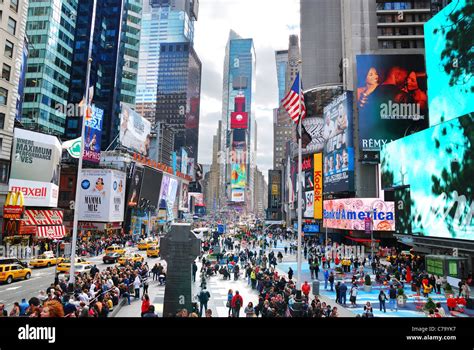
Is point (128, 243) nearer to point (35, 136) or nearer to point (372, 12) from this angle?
point (35, 136)

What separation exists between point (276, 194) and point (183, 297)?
135374mm

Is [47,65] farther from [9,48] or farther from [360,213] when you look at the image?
[360,213]

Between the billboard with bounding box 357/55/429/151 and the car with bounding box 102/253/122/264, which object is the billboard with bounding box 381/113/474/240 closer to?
the billboard with bounding box 357/55/429/151

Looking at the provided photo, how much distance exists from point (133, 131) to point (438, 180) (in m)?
59.3

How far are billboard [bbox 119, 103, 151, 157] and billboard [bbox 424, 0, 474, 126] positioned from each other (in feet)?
174

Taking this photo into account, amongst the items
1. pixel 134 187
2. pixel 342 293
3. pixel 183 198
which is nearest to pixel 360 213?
pixel 342 293

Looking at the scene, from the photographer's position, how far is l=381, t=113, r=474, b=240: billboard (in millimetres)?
25266

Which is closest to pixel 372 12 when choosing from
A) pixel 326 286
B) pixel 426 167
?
pixel 426 167

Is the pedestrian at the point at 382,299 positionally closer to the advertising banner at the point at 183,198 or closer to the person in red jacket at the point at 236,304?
the person in red jacket at the point at 236,304

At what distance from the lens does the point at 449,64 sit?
31.0 meters

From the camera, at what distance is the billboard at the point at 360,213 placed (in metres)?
48.7

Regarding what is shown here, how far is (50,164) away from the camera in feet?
145

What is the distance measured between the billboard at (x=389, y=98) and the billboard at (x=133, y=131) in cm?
4415

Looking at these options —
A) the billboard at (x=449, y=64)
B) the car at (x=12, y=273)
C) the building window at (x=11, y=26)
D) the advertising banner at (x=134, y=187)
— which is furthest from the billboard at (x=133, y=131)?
the billboard at (x=449, y=64)
